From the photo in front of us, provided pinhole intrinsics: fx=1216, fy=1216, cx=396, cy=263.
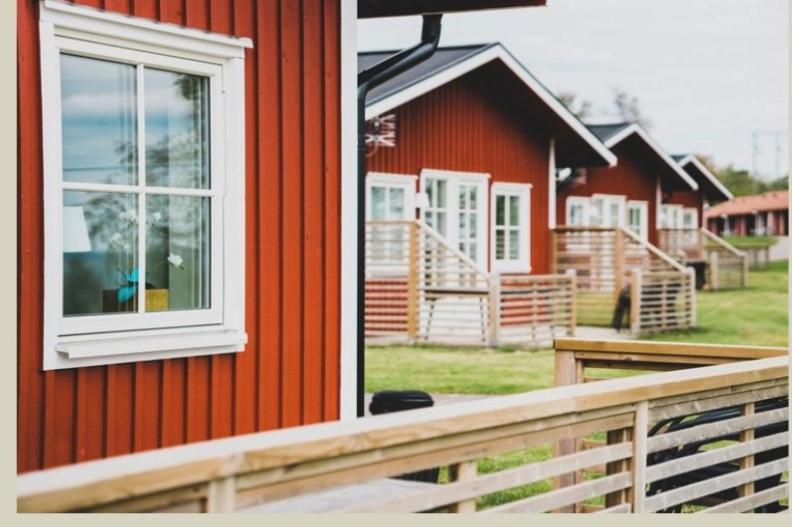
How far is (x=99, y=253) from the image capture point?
5301mm

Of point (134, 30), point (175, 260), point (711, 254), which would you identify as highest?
point (134, 30)

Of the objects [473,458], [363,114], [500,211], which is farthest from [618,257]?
[473,458]

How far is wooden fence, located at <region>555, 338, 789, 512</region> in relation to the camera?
4824 millimetres

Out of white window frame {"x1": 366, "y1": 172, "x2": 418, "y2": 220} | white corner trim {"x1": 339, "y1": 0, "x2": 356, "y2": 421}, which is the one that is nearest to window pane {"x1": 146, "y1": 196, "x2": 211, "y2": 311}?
white corner trim {"x1": 339, "y1": 0, "x2": 356, "y2": 421}

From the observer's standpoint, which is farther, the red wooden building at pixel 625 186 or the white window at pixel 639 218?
the white window at pixel 639 218

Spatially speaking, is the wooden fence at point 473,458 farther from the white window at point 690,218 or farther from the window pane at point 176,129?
the white window at point 690,218

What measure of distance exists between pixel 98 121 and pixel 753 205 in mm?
71382

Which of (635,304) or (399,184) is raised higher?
(399,184)

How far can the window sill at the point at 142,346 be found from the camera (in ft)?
16.4

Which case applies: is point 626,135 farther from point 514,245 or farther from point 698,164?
point 514,245

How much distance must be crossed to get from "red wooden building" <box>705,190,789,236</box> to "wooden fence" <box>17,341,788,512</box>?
64.1 metres

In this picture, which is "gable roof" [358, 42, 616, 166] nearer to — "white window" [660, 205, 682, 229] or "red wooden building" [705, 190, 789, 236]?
"white window" [660, 205, 682, 229]

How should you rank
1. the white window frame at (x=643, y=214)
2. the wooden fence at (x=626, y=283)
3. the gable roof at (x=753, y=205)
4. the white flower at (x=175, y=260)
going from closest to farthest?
the white flower at (x=175, y=260)
the wooden fence at (x=626, y=283)
the white window frame at (x=643, y=214)
the gable roof at (x=753, y=205)

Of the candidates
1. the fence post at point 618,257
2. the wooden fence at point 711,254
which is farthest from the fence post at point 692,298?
the wooden fence at point 711,254
